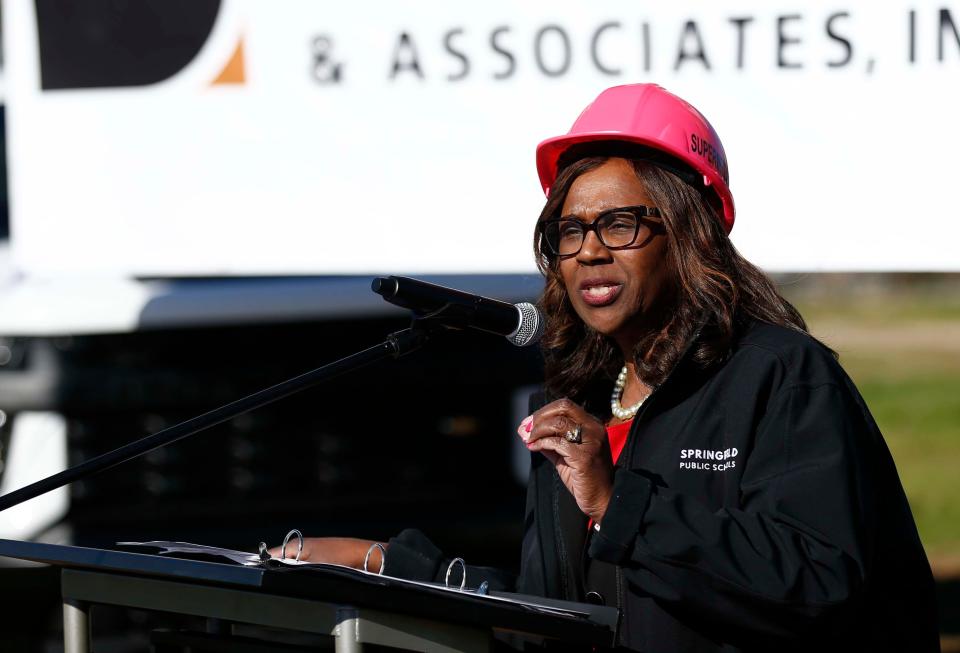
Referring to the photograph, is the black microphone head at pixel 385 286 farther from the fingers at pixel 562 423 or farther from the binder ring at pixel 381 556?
the binder ring at pixel 381 556

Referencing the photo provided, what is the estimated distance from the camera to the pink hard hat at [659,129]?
83.4 inches

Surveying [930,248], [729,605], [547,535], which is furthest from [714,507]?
[930,248]

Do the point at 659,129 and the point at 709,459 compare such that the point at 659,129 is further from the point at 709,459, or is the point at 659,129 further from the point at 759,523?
the point at 759,523

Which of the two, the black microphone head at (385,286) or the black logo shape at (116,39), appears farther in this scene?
the black logo shape at (116,39)

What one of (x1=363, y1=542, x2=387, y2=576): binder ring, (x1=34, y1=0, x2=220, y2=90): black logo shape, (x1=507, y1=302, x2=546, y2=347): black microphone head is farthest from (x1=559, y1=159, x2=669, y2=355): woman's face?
(x1=34, y1=0, x2=220, y2=90): black logo shape

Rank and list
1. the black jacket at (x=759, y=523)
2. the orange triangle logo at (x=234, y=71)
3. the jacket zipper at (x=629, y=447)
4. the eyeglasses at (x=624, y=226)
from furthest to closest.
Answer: the orange triangle logo at (x=234, y=71), the eyeglasses at (x=624, y=226), the jacket zipper at (x=629, y=447), the black jacket at (x=759, y=523)

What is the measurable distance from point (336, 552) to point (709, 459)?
62cm

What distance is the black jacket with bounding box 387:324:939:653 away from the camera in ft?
5.75

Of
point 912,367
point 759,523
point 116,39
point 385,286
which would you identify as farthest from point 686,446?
point 912,367

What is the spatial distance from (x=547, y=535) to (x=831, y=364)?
54 centimetres

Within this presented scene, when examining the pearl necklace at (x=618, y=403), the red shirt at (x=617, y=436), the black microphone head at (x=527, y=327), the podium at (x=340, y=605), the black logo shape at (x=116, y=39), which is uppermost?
the black logo shape at (x=116, y=39)

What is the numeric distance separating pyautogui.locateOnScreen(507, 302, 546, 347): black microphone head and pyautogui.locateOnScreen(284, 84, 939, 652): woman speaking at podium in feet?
0.39

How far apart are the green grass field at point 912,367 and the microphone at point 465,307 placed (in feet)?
2.53

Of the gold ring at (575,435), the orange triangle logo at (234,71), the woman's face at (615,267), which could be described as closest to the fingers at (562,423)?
the gold ring at (575,435)
